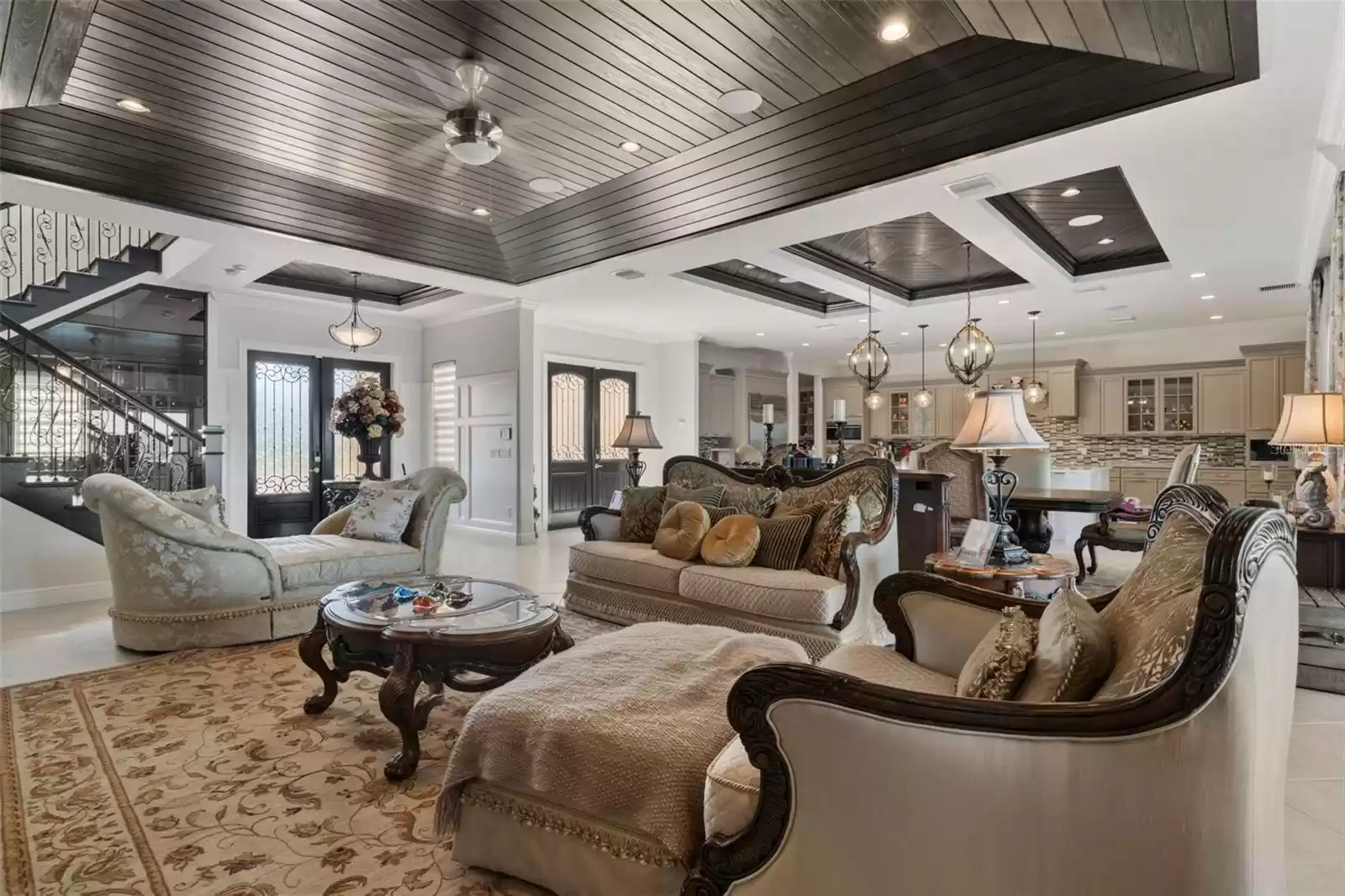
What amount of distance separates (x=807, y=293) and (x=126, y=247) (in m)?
6.61

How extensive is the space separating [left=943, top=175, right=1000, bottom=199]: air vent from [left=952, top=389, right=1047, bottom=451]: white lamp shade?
1.51 metres

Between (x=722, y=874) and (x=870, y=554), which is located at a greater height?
(x=870, y=554)

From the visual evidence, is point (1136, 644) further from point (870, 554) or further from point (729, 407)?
point (729, 407)

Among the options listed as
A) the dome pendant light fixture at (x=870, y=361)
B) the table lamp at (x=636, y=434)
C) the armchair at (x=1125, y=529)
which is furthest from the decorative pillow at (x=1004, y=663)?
the dome pendant light fixture at (x=870, y=361)

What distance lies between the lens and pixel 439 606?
8.93ft

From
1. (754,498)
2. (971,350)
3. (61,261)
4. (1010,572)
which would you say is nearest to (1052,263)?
(971,350)

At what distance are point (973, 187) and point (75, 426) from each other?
21.9 feet

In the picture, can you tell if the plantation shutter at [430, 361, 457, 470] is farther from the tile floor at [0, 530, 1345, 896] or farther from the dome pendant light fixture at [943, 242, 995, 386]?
the dome pendant light fixture at [943, 242, 995, 386]

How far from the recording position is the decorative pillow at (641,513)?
4.46 meters

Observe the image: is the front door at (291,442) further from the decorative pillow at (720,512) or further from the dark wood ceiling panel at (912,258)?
the dark wood ceiling panel at (912,258)

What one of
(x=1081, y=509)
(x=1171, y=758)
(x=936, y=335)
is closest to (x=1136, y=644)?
(x=1171, y=758)

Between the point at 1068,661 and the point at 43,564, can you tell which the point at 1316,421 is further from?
the point at 43,564

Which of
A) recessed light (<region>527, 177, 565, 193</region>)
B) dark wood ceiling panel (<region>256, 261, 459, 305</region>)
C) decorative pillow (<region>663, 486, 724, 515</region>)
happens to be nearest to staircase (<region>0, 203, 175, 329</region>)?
dark wood ceiling panel (<region>256, 261, 459, 305</region>)

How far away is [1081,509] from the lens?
476cm
